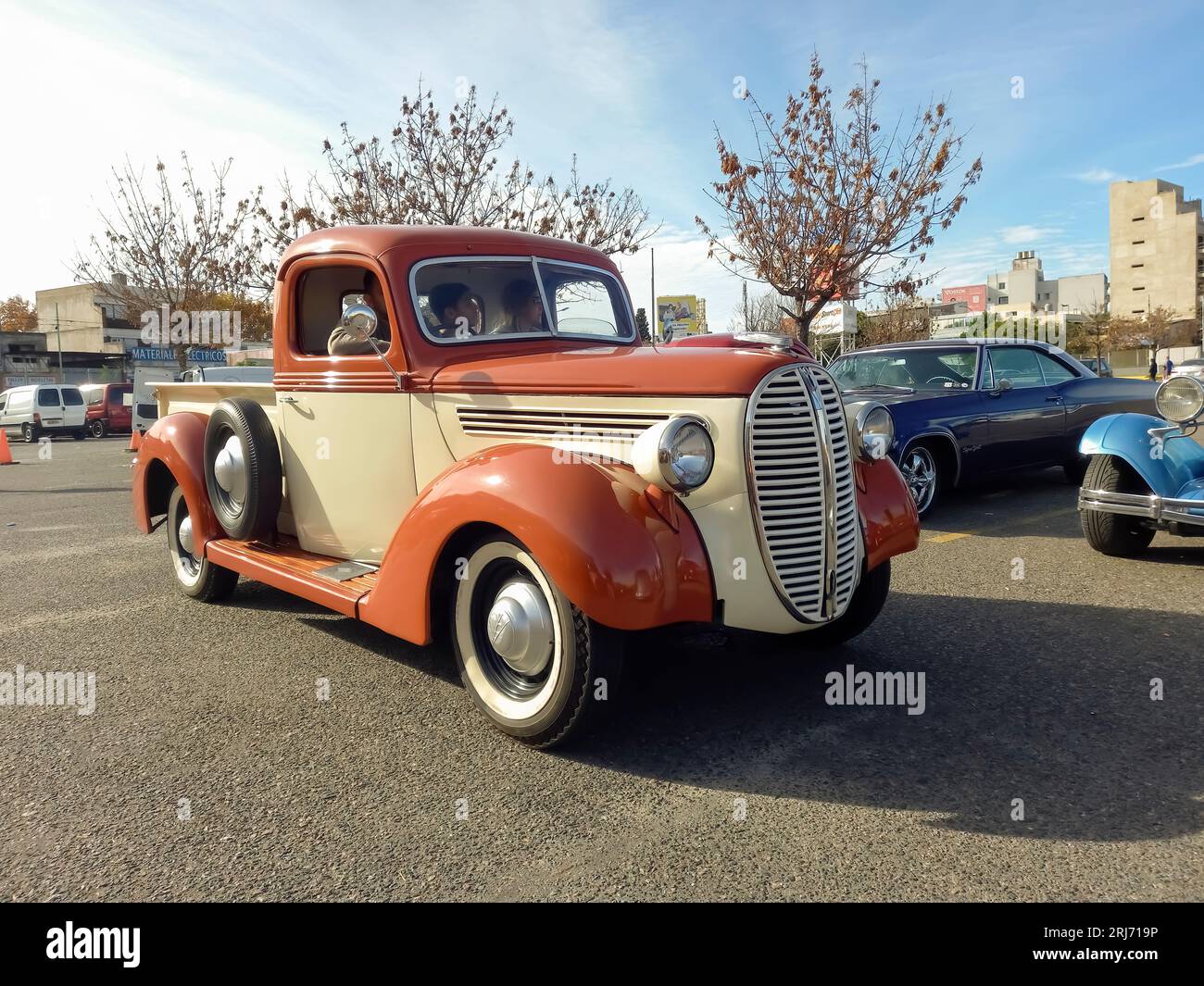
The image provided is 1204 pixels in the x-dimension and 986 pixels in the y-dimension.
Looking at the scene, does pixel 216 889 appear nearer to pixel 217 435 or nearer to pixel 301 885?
pixel 301 885

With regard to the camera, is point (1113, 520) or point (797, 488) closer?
point (797, 488)

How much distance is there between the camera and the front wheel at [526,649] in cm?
308

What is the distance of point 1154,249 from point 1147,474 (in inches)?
3770

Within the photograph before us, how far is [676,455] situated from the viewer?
3.08 m

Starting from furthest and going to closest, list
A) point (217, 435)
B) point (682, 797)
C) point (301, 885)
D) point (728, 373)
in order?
point (217, 435) → point (728, 373) → point (682, 797) → point (301, 885)

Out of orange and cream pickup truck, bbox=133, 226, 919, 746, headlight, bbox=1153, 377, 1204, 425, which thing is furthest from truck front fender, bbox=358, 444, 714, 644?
headlight, bbox=1153, 377, 1204, 425

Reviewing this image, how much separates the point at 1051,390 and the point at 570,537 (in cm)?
757

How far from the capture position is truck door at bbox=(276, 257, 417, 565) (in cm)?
416

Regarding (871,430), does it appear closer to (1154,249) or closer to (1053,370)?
(1053,370)

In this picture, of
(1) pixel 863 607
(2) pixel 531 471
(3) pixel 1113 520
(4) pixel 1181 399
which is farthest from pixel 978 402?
(2) pixel 531 471

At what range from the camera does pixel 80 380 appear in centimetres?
4972

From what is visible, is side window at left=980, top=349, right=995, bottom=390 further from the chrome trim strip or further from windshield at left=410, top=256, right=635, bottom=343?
the chrome trim strip

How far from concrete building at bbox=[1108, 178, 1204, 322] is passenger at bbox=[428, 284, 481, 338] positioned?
300ft
